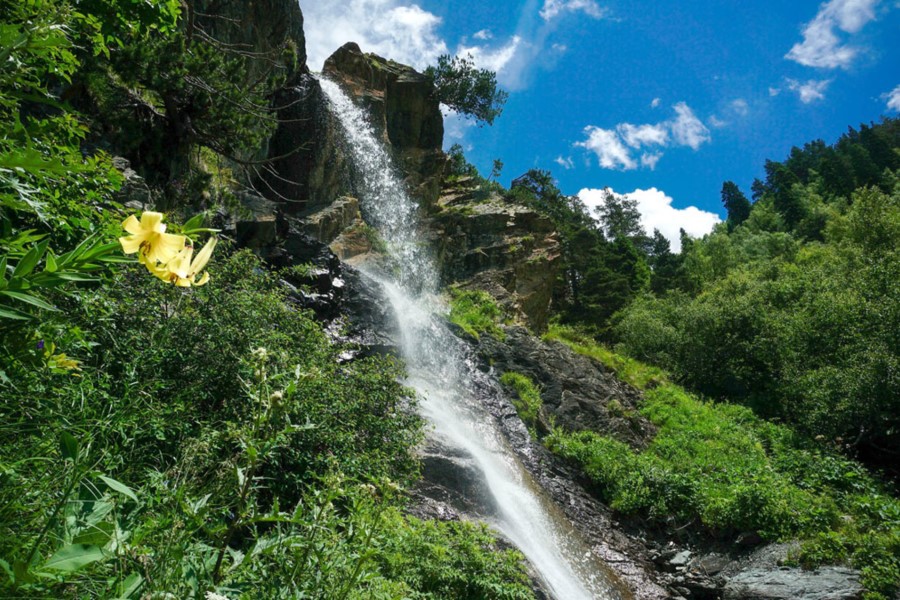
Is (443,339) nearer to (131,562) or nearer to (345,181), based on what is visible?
(345,181)

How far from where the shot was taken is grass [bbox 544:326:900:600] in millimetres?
7777

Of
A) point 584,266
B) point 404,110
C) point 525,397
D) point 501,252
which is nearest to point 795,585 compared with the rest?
point 525,397

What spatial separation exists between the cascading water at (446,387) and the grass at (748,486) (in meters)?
2.33

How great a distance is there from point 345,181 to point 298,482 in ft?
58.4

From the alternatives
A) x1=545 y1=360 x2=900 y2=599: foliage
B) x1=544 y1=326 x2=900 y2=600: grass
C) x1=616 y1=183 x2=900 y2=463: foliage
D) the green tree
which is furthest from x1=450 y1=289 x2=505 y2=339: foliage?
the green tree

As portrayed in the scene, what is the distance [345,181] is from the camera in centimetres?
2056

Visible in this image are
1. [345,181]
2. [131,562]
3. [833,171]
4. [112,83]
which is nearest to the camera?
[131,562]

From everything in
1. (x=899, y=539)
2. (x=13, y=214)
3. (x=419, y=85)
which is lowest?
(x=899, y=539)

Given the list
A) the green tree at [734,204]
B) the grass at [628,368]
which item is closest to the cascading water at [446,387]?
the grass at [628,368]

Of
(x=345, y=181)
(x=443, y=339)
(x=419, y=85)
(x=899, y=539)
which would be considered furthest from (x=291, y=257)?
(x=419, y=85)

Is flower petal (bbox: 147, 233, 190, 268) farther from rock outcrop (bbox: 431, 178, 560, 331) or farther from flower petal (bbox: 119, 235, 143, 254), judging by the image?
rock outcrop (bbox: 431, 178, 560, 331)

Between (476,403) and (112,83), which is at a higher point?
(112,83)

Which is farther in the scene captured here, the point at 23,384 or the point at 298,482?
the point at 298,482

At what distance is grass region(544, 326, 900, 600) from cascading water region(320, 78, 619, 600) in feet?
7.65
